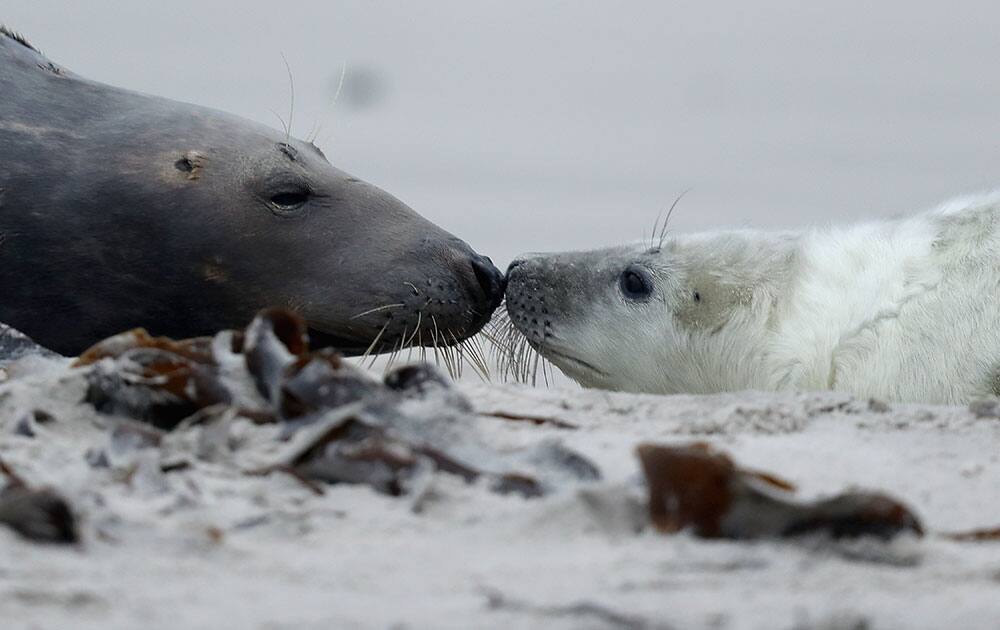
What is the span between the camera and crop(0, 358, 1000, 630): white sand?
6.56ft

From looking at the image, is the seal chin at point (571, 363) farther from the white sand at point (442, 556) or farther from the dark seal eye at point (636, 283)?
the white sand at point (442, 556)

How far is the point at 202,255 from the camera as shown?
208 inches

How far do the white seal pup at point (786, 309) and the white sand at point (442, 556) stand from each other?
5.29ft

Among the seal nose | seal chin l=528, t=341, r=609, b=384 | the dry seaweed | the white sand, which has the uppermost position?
the seal nose

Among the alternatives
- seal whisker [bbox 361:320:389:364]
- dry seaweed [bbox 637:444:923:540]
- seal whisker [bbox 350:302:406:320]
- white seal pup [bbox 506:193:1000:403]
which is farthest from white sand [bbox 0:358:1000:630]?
seal whisker [bbox 350:302:406:320]

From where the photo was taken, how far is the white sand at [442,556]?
2.00 metres

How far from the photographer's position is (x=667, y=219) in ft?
19.0

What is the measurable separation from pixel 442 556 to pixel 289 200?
3.29 m

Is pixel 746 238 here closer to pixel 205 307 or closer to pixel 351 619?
pixel 205 307

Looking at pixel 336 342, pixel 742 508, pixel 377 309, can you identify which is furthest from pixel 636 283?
pixel 742 508

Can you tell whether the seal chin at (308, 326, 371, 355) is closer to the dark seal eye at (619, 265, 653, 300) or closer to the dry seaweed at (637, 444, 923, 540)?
the dark seal eye at (619, 265, 653, 300)

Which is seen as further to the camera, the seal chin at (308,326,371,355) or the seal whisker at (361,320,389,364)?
the seal chin at (308,326,371,355)

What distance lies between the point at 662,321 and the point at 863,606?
3.38m

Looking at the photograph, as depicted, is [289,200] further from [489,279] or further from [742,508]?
[742,508]
